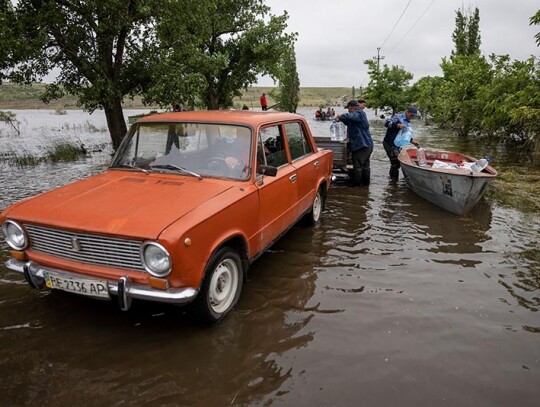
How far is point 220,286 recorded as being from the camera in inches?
145

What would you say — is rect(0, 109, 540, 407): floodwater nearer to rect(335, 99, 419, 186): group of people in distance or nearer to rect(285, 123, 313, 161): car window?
rect(285, 123, 313, 161): car window

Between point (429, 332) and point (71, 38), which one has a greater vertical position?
point (71, 38)

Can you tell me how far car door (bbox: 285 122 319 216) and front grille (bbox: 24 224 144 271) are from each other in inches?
108

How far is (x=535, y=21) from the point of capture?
37.6 ft

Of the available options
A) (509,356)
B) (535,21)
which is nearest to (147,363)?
(509,356)

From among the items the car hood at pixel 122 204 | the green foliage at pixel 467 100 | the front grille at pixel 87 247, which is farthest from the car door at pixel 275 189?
the green foliage at pixel 467 100

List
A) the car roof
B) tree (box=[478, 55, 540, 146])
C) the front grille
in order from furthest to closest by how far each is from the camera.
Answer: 1. tree (box=[478, 55, 540, 146])
2. the car roof
3. the front grille

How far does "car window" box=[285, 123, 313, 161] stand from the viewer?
17.7 feet

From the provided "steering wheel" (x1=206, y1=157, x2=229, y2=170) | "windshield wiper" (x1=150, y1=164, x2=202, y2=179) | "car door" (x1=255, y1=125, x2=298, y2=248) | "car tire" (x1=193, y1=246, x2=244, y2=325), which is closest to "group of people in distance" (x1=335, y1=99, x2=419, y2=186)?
"car door" (x1=255, y1=125, x2=298, y2=248)

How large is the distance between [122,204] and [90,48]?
814cm

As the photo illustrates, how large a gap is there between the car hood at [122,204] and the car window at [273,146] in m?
0.83

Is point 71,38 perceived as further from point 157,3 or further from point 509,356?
point 509,356

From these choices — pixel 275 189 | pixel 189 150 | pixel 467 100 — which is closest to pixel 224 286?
pixel 275 189

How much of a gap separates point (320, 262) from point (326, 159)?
2214 millimetres
